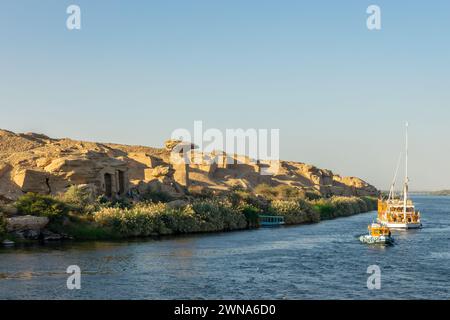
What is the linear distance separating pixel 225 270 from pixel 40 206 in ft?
51.8

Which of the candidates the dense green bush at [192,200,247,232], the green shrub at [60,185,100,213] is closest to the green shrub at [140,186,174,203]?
the dense green bush at [192,200,247,232]

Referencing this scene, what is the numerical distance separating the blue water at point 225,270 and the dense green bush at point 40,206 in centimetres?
389

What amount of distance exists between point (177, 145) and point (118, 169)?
98.3ft

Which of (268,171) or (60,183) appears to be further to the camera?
(268,171)

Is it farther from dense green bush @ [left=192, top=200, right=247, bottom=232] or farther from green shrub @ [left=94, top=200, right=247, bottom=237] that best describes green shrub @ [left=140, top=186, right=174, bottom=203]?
dense green bush @ [left=192, top=200, right=247, bottom=232]

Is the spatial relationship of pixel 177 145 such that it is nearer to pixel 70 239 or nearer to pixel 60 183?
pixel 60 183

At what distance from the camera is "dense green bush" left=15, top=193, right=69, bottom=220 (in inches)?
1391

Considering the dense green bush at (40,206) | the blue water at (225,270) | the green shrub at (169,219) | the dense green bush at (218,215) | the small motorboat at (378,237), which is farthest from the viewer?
the dense green bush at (218,215)

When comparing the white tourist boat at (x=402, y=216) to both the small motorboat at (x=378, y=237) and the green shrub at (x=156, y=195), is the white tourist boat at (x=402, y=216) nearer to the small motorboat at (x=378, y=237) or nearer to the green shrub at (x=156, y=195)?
the small motorboat at (x=378, y=237)

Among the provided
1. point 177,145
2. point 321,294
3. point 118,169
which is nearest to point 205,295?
point 321,294

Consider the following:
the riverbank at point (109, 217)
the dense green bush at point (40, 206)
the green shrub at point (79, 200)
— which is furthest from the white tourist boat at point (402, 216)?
the dense green bush at point (40, 206)

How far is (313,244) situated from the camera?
36750 millimetres

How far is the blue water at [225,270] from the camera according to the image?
20.3 meters

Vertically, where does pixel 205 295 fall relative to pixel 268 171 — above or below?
below
